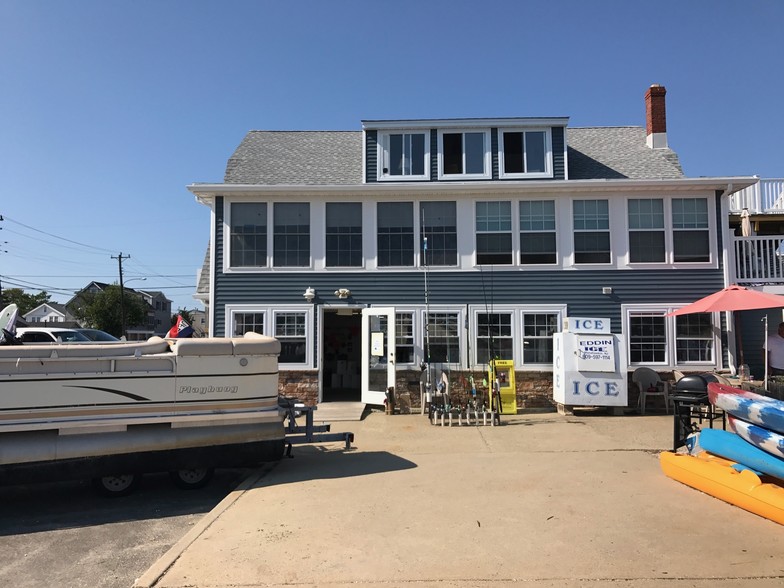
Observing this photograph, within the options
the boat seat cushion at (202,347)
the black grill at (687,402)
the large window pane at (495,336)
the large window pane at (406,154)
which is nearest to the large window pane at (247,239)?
the large window pane at (406,154)

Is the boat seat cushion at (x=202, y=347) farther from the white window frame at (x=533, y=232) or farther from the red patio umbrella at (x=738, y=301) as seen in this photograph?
the red patio umbrella at (x=738, y=301)

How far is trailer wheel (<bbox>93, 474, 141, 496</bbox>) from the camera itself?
6.43 metres

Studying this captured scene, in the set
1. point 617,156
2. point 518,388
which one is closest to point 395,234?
point 518,388

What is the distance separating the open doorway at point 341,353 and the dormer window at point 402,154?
3.77 metres

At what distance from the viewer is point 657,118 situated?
44.8ft

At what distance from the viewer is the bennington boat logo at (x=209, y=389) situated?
6.65 meters

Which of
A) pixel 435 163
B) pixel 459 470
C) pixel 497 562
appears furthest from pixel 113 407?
pixel 435 163

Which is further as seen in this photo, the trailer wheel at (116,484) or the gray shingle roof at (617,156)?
the gray shingle roof at (617,156)

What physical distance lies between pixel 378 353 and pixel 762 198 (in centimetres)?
1052

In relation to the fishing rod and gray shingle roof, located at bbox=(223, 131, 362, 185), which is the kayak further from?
gray shingle roof, located at bbox=(223, 131, 362, 185)

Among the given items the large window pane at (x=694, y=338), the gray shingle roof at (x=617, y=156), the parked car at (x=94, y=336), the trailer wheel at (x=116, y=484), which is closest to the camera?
the trailer wheel at (x=116, y=484)

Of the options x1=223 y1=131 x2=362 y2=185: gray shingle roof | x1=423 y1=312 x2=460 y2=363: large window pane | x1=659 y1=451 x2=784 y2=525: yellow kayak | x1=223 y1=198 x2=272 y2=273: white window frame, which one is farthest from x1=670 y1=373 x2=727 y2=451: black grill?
x1=223 y1=198 x2=272 y2=273: white window frame

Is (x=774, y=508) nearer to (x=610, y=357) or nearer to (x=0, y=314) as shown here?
(x=610, y=357)

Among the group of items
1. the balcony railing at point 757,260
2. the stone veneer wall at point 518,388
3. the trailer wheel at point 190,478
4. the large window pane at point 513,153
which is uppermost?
the large window pane at point 513,153
